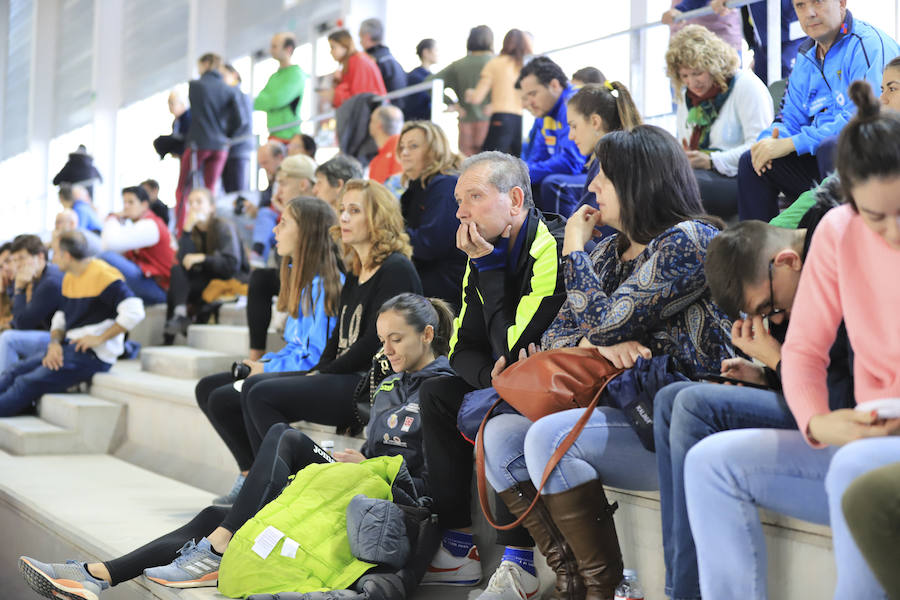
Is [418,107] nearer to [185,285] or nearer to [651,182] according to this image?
[185,285]

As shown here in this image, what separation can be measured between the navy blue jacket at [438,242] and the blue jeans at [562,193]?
400mm

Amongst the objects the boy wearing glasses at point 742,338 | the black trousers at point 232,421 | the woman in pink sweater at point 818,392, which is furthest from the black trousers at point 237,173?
the woman in pink sweater at point 818,392

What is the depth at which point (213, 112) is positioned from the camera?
8531 mm

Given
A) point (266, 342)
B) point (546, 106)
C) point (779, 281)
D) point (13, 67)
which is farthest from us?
point (13, 67)

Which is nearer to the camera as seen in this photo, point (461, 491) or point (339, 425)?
point (461, 491)

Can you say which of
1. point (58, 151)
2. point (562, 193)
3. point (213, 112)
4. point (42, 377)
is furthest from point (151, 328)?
point (58, 151)

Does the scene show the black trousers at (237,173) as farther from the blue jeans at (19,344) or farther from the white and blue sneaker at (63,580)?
the white and blue sneaker at (63,580)

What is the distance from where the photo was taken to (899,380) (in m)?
1.63

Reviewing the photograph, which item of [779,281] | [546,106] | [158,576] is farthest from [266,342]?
[779,281]

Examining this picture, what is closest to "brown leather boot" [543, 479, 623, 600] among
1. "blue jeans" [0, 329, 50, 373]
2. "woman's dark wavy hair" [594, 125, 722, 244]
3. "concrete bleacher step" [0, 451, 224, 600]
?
"woman's dark wavy hair" [594, 125, 722, 244]

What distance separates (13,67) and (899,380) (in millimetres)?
20200

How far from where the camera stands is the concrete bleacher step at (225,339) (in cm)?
511

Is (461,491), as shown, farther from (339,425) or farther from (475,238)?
(339,425)

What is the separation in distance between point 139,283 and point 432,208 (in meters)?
→ 3.60
